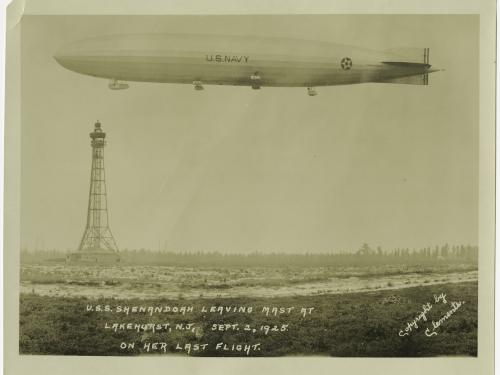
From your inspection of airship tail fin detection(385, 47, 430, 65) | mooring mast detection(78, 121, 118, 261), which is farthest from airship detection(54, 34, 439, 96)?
mooring mast detection(78, 121, 118, 261)

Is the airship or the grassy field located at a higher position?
the airship

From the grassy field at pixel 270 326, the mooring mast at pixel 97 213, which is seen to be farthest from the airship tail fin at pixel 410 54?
the mooring mast at pixel 97 213

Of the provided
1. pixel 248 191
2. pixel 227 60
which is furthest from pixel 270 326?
pixel 227 60

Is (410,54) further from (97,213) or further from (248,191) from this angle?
(97,213)

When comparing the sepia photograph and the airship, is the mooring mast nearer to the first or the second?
the sepia photograph

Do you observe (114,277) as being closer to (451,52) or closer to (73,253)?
(73,253)

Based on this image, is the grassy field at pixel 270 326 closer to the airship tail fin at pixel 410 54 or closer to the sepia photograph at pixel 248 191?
the sepia photograph at pixel 248 191

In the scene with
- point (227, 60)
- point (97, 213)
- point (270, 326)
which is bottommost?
point (270, 326)
